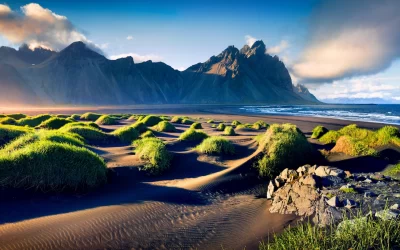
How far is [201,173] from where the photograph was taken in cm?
1416

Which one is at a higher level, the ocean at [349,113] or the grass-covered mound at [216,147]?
the ocean at [349,113]

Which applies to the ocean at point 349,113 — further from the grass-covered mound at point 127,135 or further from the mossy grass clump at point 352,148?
the grass-covered mound at point 127,135

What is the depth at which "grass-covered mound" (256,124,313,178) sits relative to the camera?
13945 millimetres

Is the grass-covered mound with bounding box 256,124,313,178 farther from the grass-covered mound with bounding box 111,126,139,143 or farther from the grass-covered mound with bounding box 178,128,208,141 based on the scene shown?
the grass-covered mound with bounding box 111,126,139,143

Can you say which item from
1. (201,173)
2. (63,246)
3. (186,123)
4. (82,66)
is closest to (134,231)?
(63,246)

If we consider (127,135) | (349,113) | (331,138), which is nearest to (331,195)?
(331,138)

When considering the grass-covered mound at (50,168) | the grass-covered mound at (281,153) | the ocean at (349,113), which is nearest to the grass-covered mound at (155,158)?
the grass-covered mound at (50,168)

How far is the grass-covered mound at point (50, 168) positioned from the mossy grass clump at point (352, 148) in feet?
48.4

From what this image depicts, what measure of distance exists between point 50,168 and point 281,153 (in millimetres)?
11434

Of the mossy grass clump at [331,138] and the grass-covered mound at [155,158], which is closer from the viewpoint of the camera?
the grass-covered mound at [155,158]

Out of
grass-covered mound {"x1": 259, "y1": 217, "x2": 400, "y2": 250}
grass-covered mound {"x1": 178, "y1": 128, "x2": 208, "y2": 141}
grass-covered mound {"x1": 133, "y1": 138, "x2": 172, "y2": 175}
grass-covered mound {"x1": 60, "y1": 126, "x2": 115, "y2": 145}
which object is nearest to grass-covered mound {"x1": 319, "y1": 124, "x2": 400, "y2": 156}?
grass-covered mound {"x1": 178, "y1": 128, "x2": 208, "y2": 141}

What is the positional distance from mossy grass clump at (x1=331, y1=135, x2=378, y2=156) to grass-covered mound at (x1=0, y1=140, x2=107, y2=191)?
14.8 metres

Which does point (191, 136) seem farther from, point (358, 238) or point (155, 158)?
point (358, 238)

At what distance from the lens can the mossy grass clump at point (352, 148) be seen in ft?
52.3
